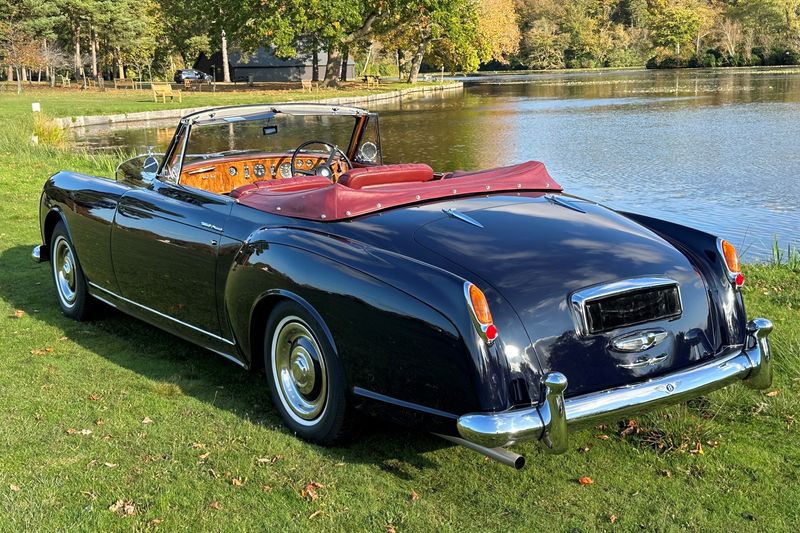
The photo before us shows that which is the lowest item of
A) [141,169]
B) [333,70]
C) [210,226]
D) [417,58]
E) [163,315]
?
[163,315]

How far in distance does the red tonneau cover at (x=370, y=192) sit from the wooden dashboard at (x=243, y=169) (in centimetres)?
110

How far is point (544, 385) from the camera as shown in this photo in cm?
313

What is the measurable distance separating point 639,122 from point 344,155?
2334cm

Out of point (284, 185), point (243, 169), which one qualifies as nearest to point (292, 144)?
point (243, 169)

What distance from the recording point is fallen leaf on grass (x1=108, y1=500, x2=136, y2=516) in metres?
3.19

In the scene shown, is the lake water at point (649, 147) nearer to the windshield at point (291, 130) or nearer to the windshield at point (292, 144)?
the windshield at point (292, 144)

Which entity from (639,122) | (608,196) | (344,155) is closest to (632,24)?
(639,122)

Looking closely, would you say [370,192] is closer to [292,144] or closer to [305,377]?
[305,377]

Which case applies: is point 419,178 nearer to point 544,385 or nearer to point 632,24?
point 544,385

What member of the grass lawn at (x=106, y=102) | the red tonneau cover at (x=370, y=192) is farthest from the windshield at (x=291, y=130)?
the grass lawn at (x=106, y=102)

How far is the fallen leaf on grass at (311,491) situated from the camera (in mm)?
3299

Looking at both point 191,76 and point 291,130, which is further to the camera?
point 191,76

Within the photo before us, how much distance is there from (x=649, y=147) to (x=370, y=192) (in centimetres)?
1759

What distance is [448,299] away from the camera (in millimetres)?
3152
